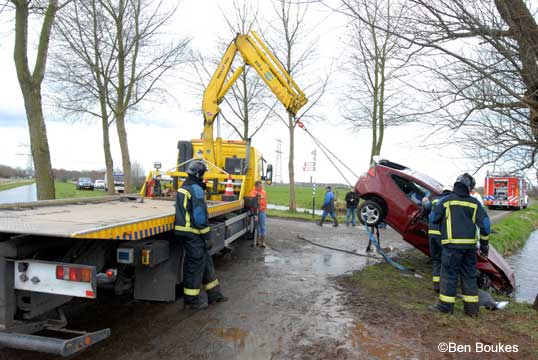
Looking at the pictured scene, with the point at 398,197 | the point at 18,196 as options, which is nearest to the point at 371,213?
the point at 398,197

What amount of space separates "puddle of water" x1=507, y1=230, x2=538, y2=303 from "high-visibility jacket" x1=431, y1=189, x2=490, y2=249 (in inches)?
119

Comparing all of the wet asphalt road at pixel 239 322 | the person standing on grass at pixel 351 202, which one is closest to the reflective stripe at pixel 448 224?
the wet asphalt road at pixel 239 322

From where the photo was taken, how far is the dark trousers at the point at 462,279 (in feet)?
17.1

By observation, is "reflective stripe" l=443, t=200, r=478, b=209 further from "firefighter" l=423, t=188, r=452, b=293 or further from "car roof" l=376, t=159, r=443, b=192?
"car roof" l=376, t=159, r=443, b=192

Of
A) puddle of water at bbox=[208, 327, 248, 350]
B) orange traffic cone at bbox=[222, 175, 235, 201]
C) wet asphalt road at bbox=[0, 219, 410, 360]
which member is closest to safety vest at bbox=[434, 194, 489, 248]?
wet asphalt road at bbox=[0, 219, 410, 360]

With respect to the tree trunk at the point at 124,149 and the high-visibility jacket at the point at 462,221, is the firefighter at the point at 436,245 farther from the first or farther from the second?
the tree trunk at the point at 124,149

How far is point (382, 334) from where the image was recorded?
4477 mm

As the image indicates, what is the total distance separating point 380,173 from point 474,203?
8.89 feet

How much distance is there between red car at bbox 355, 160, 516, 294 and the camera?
7.62m

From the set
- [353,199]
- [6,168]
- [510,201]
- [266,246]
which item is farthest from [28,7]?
[6,168]

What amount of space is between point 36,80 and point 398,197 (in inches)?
317

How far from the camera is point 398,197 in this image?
25.5ft

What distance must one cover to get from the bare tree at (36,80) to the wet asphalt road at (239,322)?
15.9 feet

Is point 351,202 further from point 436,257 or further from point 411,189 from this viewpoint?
point 436,257
